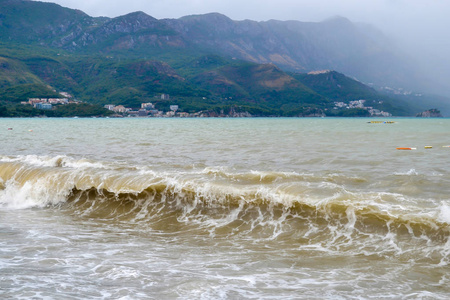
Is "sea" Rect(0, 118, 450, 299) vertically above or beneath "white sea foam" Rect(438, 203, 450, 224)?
beneath

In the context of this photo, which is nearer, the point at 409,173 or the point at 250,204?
the point at 250,204

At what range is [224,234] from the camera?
1072 centimetres

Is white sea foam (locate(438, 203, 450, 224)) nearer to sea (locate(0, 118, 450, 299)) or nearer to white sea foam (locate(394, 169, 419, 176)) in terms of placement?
sea (locate(0, 118, 450, 299))

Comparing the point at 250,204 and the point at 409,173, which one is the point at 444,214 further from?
the point at 409,173

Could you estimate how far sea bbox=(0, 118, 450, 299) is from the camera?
22.8 feet

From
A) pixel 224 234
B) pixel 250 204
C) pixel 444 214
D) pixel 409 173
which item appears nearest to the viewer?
pixel 444 214

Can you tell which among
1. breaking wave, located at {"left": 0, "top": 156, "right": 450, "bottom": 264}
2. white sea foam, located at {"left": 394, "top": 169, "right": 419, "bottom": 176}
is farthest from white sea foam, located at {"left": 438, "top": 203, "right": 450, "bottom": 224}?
white sea foam, located at {"left": 394, "top": 169, "right": 419, "bottom": 176}

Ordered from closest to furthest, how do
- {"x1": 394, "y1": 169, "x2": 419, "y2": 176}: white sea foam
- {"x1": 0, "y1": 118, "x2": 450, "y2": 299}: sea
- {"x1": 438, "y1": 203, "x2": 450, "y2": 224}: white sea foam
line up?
1. {"x1": 0, "y1": 118, "x2": 450, "y2": 299}: sea
2. {"x1": 438, "y1": 203, "x2": 450, "y2": 224}: white sea foam
3. {"x1": 394, "y1": 169, "x2": 419, "y2": 176}: white sea foam

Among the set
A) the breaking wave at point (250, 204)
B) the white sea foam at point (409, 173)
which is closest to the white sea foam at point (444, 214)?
the breaking wave at point (250, 204)

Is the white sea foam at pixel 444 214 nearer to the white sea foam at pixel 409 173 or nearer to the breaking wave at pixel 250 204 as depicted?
the breaking wave at pixel 250 204

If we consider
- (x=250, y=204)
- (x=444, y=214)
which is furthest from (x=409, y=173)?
(x=250, y=204)

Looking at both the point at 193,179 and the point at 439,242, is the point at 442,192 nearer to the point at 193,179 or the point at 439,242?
the point at 439,242

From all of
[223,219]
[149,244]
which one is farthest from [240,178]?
[149,244]

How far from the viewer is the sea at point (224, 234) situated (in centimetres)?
695
